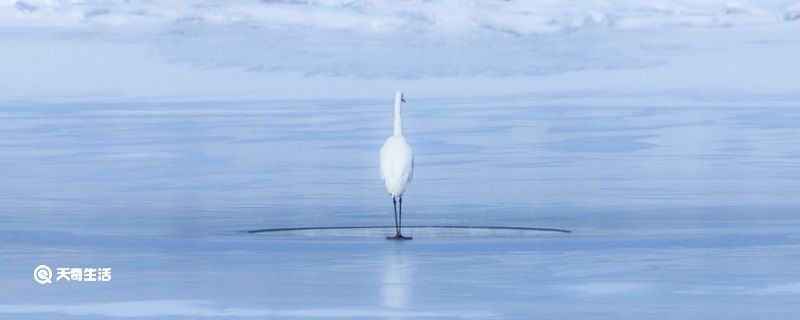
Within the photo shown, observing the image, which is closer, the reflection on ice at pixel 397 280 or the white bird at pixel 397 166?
the reflection on ice at pixel 397 280

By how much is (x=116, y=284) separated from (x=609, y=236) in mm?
4702

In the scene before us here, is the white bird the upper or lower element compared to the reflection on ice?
upper

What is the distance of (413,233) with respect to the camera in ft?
54.5

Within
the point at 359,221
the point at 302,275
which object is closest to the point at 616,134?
the point at 359,221

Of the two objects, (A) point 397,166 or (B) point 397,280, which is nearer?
(B) point 397,280

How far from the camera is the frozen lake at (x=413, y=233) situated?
37.7 ft

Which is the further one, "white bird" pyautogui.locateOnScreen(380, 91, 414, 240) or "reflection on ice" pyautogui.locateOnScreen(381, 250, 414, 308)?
"white bird" pyautogui.locateOnScreen(380, 91, 414, 240)

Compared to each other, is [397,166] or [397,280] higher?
[397,166]

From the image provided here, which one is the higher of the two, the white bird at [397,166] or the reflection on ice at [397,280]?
the white bird at [397,166]

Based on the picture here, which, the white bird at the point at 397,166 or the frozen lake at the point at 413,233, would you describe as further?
the white bird at the point at 397,166

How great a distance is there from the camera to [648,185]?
2319cm

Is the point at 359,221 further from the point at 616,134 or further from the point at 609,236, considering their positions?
the point at 616,134

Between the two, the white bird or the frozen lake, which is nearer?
the frozen lake

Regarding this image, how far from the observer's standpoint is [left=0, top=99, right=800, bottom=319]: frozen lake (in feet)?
37.7
